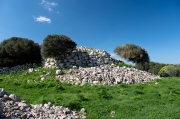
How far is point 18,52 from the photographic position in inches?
1011

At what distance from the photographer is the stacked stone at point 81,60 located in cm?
2284

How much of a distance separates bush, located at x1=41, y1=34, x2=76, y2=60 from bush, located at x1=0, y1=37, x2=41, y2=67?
3.90 metres

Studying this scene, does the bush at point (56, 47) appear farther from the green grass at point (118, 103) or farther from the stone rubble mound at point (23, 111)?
the stone rubble mound at point (23, 111)

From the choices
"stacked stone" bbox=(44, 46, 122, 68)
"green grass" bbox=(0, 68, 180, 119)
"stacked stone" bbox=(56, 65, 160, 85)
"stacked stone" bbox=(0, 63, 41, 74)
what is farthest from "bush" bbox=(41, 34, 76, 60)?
"green grass" bbox=(0, 68, 180, 119)

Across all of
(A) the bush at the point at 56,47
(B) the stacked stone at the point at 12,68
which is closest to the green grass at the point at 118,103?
(A) the bush at the point at 56,47

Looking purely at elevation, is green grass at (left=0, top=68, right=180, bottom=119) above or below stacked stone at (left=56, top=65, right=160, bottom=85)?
below

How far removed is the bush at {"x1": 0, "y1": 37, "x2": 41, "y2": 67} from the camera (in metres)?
25.4

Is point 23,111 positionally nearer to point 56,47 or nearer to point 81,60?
point 56,47

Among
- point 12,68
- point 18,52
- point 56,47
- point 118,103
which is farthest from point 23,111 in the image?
point 18,52

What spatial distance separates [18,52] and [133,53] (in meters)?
18.7

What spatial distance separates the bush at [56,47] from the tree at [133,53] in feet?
45.9

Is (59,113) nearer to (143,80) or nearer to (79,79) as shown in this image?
(79,79)

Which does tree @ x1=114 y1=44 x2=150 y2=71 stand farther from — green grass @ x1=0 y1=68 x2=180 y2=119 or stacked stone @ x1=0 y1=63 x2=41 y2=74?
green grass @ x1=0 y1=68 x2=180 y2=119

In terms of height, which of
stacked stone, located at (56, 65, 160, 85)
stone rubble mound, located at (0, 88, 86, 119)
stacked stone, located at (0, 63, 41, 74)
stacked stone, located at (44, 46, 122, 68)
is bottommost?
stone rubble mound, located at (0, 88, 86, 119)
